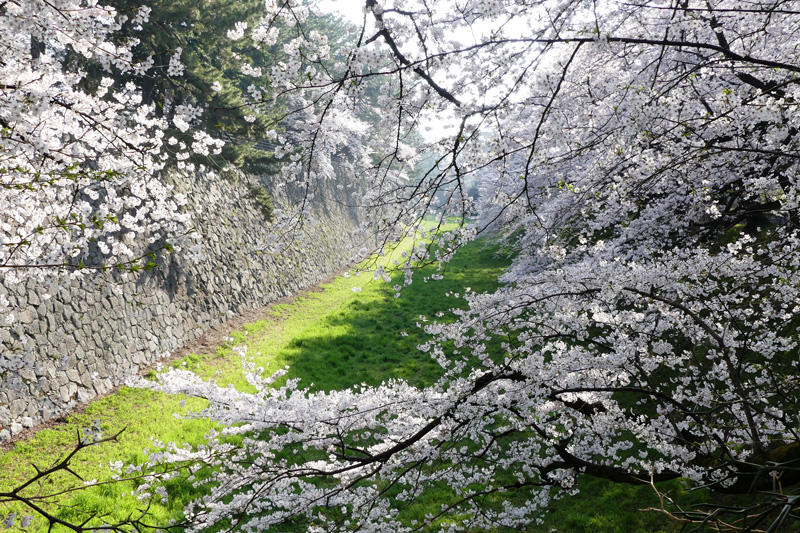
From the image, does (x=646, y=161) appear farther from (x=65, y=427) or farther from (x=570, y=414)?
(x=65, y=427)

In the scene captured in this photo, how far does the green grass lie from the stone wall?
602 millimetres

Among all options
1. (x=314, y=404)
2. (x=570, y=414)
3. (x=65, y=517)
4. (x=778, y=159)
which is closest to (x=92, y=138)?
(x=314, y=404)

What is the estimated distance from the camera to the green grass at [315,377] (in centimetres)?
550

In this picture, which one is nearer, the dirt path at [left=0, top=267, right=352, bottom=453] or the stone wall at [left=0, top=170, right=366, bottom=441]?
the dirt path at [left=0, top=267, right=352, bottom=453]

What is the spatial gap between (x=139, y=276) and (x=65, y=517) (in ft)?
19.9

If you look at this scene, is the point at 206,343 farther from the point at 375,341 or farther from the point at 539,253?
the point at 539,253

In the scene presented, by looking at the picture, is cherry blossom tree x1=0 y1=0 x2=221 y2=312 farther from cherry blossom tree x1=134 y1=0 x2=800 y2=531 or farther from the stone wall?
cherry blossom tree x1=134 y1=0 x2=800 y2=531

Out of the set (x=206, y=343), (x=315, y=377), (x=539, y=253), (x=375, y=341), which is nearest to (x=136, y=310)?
(x=206, y=343)

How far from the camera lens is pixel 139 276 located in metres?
10.3

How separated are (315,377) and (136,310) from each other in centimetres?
423

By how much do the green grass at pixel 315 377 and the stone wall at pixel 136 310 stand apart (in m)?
0.60

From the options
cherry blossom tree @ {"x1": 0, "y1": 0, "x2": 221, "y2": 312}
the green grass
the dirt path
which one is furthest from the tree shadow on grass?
cherry blossom tree @ {"x1": 0, "y1": 0, "x2": 221, "y2": 312}

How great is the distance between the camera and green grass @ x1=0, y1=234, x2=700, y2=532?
216 inches

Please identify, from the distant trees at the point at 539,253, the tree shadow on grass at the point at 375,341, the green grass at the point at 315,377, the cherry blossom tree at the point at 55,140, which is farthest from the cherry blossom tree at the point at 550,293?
the tree shadow on grass at the point at 375,341
